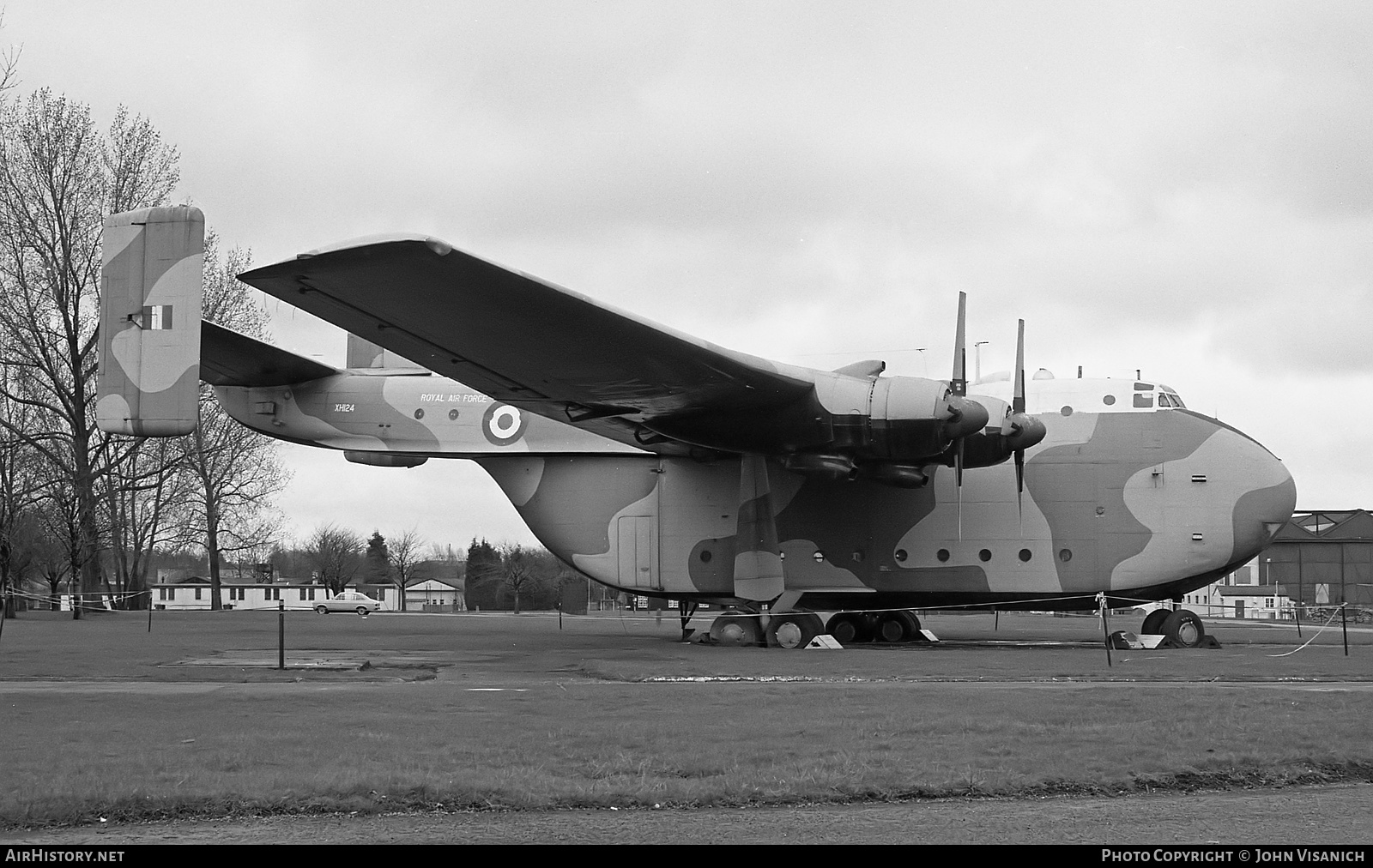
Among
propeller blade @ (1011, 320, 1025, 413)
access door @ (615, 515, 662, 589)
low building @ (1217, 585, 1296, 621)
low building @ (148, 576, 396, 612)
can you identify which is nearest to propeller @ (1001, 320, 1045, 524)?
propeller blade @ (1011, 320, 1025, 413)

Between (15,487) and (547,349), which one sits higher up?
(547,349)

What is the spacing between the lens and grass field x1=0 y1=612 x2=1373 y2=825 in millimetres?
7035

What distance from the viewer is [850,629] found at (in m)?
26.0

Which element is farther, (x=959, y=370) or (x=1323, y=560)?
(x=1323, y=560)

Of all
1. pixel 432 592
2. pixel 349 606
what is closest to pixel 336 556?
pixel 432 592

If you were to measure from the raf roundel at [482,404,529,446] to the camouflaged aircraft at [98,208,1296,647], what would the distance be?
0.06 m

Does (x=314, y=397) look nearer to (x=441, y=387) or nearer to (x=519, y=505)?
(x=441, y=387)

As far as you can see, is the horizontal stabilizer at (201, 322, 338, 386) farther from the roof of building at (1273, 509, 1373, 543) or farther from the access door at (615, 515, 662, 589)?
the roof of building at (1273, 509, 1373, 543)

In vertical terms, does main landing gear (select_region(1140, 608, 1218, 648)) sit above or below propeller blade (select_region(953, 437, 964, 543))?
below

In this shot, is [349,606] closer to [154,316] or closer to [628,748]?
[154,316]

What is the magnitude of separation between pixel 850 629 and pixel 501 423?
29.3ft

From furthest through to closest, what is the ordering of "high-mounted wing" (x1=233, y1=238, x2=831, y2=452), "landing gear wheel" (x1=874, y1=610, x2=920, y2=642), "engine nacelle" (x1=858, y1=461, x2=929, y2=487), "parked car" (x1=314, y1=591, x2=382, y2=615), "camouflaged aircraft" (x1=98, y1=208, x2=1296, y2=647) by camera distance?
1. "parked car" (x1=314, y1=591, x2=382, y2=615)
2. "landing gear wheel" (x1=874, y1=610, x2=920, y2=642)
3. "engine nacelle" (x1=858, y1=461, x2=929, y2=487)
4. "camouflaged aircraft" (x1=98, y1=208, x2=1296, y2=647)
5. "high-mounted wing" (x1=233, y1=238, x2=831, y2=452)

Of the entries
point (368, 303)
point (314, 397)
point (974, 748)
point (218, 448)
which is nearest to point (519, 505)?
point (314, 397)

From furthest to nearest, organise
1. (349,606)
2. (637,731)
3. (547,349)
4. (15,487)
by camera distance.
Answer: (349,606) → (15,487) → (547,349) → (637,731)
